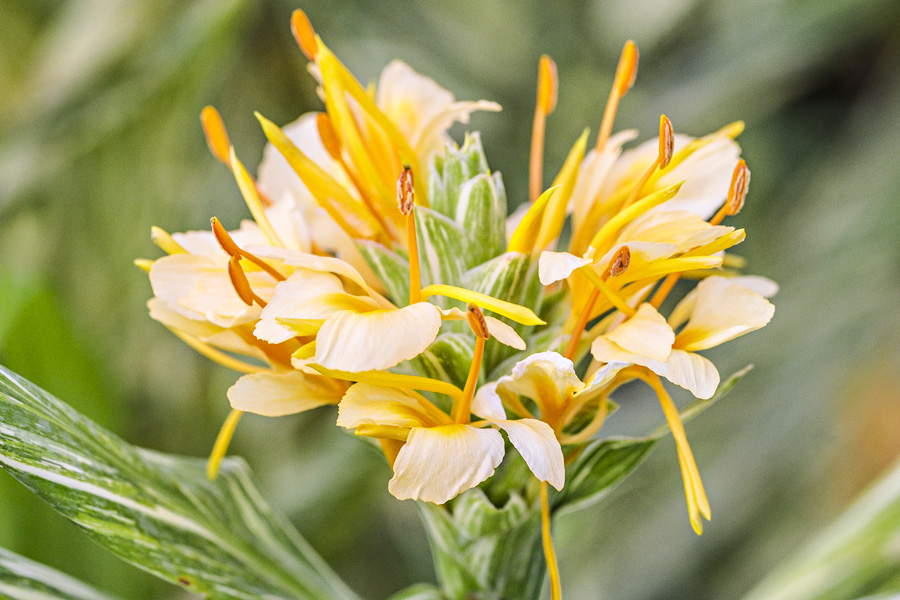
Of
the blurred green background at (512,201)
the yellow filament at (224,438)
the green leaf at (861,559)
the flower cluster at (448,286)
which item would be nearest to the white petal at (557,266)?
the flower cluster at (448,286)

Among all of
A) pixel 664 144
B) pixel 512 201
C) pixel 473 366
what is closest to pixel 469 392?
pixel 473 366

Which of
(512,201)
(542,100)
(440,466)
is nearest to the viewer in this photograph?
(440,466)

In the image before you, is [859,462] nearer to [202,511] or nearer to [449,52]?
[449,52]

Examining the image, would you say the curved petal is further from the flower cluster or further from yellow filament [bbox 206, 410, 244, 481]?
yellow filament [bbox 206, 410, 244, 481]

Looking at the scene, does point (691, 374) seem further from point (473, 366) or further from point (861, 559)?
point (861, 559)

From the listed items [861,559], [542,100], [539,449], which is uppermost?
[542,100]

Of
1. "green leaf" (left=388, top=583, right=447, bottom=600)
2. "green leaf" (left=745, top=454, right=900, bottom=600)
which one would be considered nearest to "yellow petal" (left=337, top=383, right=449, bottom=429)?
"green leaf" (left=388, top=583, right=447, bottom=600)
